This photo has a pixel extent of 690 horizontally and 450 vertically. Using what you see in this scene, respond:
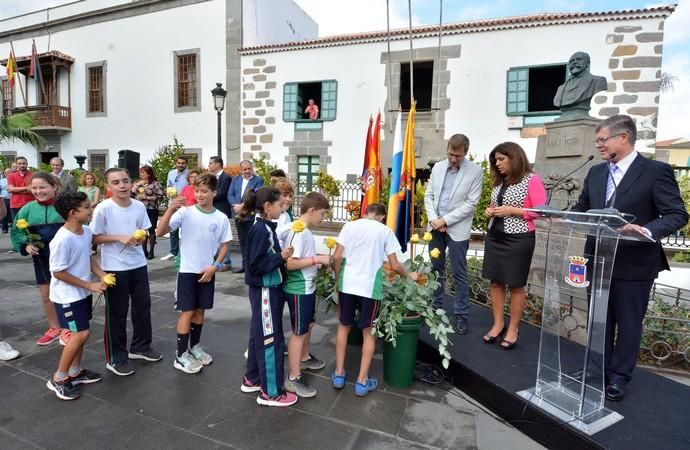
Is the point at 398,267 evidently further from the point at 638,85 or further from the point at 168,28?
the point at 168,28

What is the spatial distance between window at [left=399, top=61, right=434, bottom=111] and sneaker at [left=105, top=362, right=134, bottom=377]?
36.8ft

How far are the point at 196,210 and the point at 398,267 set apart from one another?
1.62 metres

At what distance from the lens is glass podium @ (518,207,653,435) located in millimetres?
2279

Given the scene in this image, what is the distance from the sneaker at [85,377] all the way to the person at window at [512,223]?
321 centimetres

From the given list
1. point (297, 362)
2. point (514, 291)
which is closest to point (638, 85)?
point (514, 291)

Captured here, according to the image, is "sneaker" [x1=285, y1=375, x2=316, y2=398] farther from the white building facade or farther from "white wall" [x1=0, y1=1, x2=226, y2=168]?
"white wall" [x1=0, y1=1, x2=226, y2=168]

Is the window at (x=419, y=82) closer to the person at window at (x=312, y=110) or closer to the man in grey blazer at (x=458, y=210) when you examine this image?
the person at window at (x=312, y=110)

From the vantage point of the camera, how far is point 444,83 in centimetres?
1191

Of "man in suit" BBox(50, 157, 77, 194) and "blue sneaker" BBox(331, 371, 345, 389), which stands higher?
"man in suit" BBox(50, 157, 77, 194)

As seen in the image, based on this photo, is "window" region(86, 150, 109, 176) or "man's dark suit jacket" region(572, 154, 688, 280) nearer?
"man's dark suit jacket" region(572, 154, 688, 280)

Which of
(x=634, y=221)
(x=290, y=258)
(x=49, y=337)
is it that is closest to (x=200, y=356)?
(x=290, y=258)

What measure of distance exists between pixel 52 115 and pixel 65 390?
702 inches

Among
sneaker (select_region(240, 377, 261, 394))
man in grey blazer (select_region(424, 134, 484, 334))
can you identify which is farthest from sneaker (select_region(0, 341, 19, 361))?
man in grey blazer (select_region(424, 134, 484, 334))

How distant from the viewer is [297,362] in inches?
115
